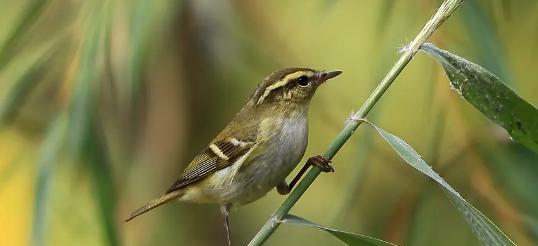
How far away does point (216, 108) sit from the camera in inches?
55.9

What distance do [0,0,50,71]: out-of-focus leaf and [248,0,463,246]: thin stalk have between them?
0.56m

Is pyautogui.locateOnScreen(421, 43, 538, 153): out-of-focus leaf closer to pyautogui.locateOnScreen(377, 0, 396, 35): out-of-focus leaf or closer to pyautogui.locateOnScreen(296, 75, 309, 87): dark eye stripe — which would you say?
pyautogui.locateOnScreen(296, 75, 309, 87): dark eye stripe

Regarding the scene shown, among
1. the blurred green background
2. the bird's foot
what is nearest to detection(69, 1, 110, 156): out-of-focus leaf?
the blurred green background

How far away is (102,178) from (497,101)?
64 centimetres

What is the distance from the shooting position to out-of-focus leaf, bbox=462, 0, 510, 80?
1.08m

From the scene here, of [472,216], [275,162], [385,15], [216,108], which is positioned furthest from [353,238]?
[216,108]

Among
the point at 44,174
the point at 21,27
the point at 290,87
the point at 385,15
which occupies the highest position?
the point at 385,15

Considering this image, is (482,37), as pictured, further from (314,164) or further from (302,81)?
(314,164)

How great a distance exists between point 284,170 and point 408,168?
0.41 metres

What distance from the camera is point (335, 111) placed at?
4.17ft

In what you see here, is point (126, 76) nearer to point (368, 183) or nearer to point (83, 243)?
point (83, 243)

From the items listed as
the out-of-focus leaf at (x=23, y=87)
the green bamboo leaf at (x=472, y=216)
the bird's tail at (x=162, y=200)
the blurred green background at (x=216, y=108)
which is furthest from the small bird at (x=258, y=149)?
the green bamboo leaf at (x=472, y=216)

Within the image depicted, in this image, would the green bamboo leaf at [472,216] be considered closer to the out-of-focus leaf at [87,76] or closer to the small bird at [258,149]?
the small bird at [258,149]

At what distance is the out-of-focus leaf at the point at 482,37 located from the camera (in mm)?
1084
